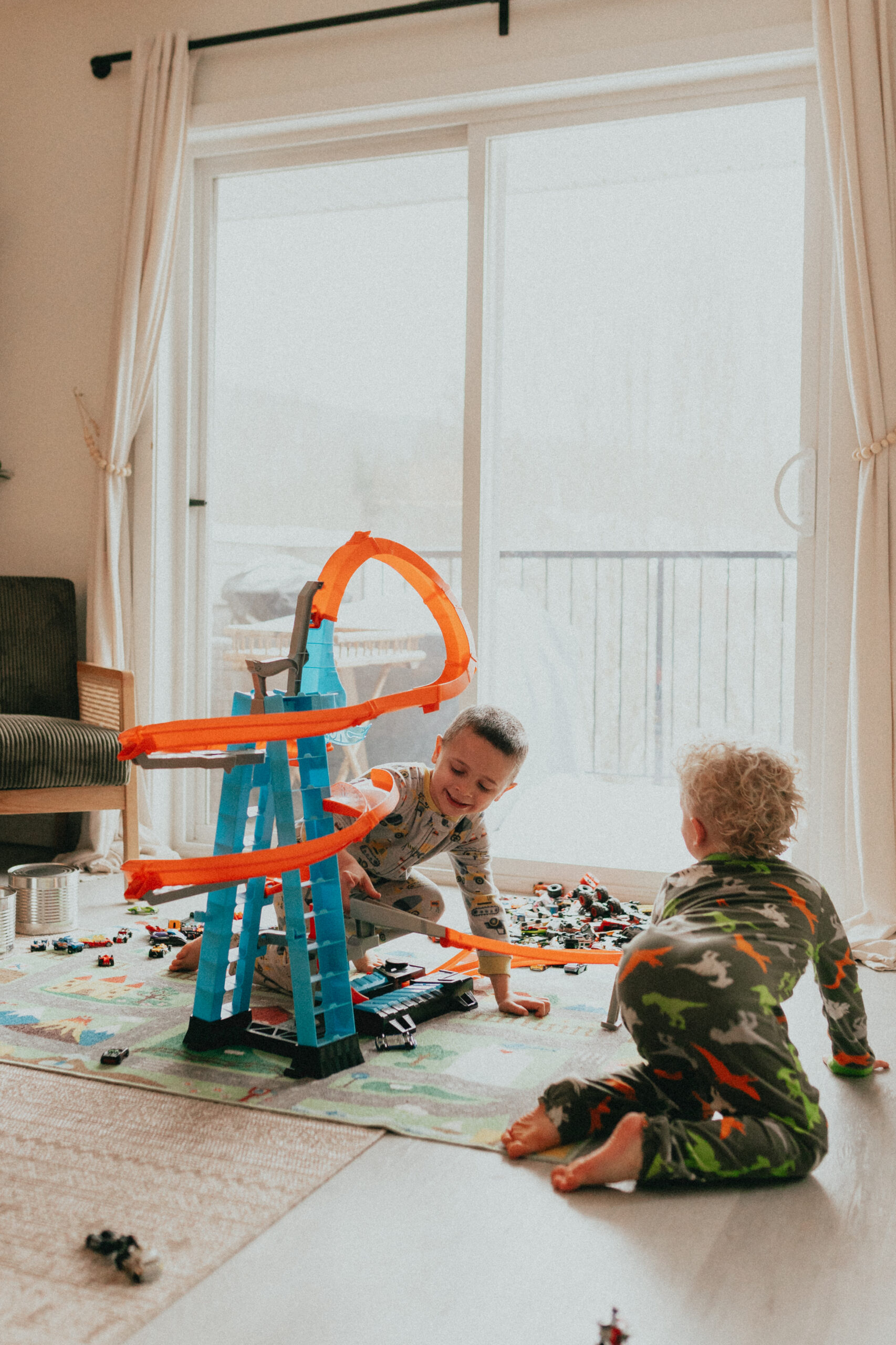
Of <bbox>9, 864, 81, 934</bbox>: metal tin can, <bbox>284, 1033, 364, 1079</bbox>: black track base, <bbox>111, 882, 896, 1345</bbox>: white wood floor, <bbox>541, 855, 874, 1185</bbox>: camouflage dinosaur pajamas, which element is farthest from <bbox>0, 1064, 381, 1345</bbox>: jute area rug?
<bbox>9, 864, 81, 934</bbox>: metal tin can

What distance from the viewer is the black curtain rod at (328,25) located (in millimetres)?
3258

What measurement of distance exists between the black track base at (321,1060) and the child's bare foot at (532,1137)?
379mm

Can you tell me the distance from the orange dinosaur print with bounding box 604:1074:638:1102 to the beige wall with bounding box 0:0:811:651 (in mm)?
2770

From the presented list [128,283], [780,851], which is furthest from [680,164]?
[780,851]

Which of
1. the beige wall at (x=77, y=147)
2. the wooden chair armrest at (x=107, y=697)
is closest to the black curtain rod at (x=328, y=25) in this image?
the beige wall at (x=77, y=147)

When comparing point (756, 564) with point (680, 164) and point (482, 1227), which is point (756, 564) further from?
point (482, 1227)

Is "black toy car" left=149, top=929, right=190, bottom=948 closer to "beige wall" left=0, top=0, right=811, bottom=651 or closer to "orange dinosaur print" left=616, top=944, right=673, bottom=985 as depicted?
"orange dinosaur print" left=616, top=944, right=673, bottom=985

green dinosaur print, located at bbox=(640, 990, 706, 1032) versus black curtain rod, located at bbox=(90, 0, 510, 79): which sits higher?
black curtain rod, located at bbox=(90, 0, 510, 79)

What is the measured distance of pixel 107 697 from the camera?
11.4ft

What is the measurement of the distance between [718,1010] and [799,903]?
251 mm

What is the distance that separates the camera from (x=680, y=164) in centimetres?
327

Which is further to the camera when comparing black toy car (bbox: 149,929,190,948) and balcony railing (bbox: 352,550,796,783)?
balcony railing (bbox: 352,550,796,783)

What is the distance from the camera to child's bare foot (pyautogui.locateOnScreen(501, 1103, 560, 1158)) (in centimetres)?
159

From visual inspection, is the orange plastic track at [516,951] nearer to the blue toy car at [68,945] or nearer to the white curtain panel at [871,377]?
the white curtain panel at [871,377]
